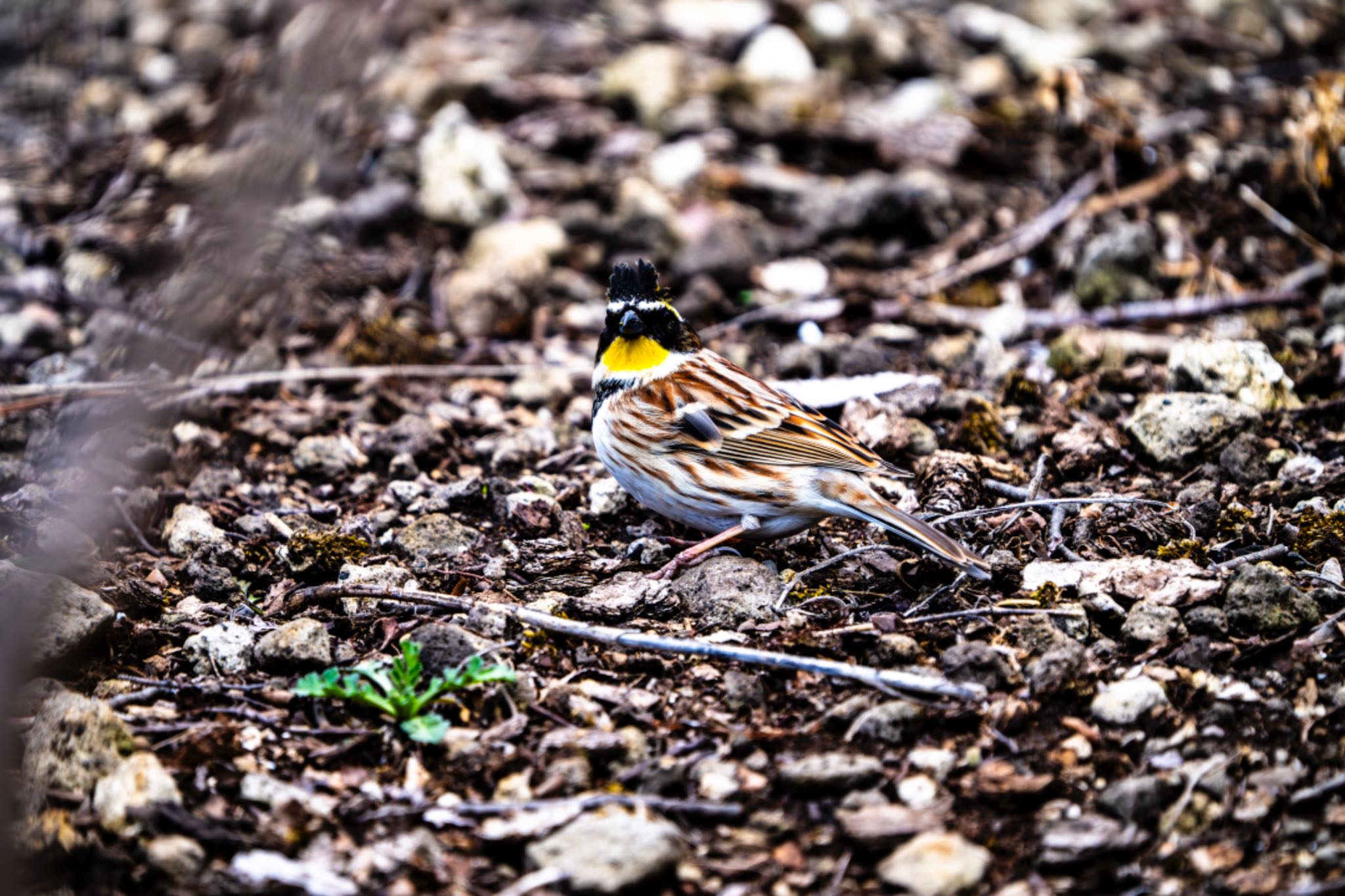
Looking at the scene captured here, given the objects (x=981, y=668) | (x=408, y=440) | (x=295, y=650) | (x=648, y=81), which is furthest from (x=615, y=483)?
(x=648, y=81)

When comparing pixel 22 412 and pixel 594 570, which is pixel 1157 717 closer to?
pixel 594 570

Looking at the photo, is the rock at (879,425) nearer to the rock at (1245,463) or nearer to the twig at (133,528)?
the rock at (1245,463)

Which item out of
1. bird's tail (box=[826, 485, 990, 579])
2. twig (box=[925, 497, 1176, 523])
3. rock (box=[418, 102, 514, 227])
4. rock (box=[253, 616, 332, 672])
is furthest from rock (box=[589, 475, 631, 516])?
rock (box=[418, 102, 514, 227])

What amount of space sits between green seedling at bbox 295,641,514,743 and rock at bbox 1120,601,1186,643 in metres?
1.96

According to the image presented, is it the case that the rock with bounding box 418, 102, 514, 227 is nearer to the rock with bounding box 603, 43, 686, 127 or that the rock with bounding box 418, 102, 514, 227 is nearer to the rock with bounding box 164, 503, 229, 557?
the rock with bounding box 603, 43, 686, 127

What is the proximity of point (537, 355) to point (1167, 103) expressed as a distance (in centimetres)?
515

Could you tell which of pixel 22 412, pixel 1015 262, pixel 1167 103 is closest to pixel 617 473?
pixel 22 412

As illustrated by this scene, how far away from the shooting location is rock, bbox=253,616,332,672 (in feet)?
13.1

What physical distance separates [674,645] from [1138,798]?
1420mm

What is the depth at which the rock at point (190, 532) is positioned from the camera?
4914mm

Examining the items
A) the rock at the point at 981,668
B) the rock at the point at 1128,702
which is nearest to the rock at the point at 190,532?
the rock at the point at 981,668

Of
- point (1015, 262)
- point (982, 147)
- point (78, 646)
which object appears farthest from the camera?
point (982, 147)

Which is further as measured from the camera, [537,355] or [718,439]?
[537,355]

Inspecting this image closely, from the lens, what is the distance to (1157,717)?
367cm
